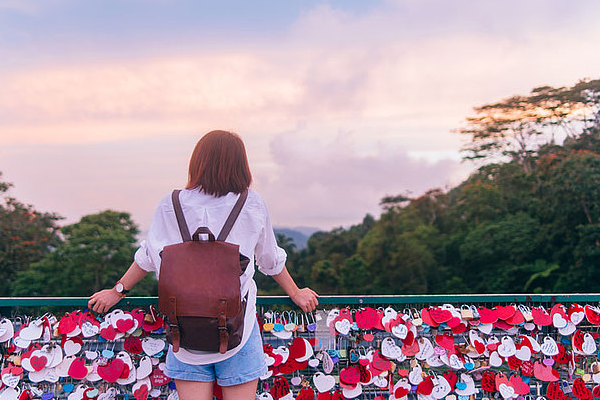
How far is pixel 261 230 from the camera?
2025 mm

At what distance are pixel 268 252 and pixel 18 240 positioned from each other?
71.5 feet

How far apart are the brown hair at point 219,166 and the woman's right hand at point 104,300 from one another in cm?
61

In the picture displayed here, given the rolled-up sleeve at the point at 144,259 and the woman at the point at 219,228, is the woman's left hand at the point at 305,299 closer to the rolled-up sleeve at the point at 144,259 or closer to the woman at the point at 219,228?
the woman at the point at 219,228

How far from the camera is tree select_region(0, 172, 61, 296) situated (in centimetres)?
2109

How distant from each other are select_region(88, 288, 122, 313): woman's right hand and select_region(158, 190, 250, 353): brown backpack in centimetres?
50

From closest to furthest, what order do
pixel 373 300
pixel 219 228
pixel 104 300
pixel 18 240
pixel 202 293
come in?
pixel 202 293 < pixel 219 228 < pixel 104 300 < pixel 373 300 < pixel 18 240

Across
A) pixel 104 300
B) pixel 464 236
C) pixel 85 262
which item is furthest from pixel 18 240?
pixel 104 300

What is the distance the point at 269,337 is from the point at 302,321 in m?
0.16

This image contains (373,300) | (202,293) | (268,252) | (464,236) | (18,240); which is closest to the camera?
(202,293)

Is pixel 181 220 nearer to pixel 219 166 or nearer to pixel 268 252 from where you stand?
pixel 219 166

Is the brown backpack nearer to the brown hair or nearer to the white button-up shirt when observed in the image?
the white button-up shirt

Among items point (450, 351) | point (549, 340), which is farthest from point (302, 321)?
point (549, 340)

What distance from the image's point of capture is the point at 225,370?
6.53 feet

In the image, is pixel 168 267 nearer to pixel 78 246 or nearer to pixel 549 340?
pixel 549 340
